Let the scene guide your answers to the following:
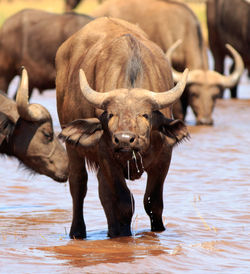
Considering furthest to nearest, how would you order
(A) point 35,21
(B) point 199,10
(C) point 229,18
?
(B) point 199,10
(C) point 229,18
(A) point 35,21

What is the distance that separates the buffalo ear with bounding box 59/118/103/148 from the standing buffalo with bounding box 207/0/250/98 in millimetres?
12356

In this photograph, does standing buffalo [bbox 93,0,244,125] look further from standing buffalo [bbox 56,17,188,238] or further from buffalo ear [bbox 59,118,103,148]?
buffalo ear [bbox 59,118,103,148]

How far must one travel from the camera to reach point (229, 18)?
61.1ft

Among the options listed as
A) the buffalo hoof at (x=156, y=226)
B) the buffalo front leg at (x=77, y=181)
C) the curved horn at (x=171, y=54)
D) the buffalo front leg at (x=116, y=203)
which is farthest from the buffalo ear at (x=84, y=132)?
the curved horn at (x=171, y=54)

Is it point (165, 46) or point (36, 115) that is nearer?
point (36, 115)

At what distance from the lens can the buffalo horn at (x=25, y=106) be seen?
782cm

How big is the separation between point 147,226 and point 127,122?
1.78m

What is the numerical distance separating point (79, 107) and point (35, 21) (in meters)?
7.53

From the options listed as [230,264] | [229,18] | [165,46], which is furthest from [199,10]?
[230,264]

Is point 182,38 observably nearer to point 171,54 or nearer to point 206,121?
point 171,54

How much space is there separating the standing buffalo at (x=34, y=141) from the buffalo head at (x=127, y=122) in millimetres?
2129

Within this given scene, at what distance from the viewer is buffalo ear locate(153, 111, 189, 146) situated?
240 inches

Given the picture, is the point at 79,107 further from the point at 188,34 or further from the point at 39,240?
the point at 188,34

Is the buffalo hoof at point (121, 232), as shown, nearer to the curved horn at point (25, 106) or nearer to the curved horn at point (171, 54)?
the curved horn at point (25, 106)
